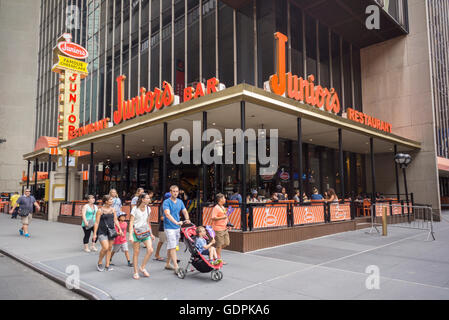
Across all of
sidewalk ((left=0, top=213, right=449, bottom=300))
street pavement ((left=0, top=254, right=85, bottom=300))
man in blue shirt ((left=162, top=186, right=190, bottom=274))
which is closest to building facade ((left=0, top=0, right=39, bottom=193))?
sidewalk ((left=0, top=213, right=449, bottom=300))

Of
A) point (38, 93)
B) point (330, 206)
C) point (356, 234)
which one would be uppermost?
point (38, 93)

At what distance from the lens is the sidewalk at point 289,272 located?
5656 mm

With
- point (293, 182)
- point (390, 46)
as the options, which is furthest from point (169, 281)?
point (390, 46)

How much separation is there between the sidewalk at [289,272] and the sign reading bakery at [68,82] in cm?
1458

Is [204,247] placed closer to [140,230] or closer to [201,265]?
[201,265]

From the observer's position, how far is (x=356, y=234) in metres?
13.2

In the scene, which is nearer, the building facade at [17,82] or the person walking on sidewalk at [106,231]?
the person walking on sidewalk at [106,231]

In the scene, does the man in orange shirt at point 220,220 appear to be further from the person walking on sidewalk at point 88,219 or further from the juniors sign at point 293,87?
the juniors sign at point 293,87

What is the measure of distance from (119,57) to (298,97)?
70.7 feet

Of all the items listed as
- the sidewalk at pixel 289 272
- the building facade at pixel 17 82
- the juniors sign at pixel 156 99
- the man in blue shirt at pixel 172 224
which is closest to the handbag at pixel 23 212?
the sidewalk at pixel 289 272

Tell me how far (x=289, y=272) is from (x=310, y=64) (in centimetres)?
1597

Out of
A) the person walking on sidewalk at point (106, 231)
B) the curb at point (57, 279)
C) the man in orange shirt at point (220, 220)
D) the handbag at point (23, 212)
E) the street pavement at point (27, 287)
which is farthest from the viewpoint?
the handbag at point (23, 212)

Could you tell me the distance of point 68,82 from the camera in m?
25.5
